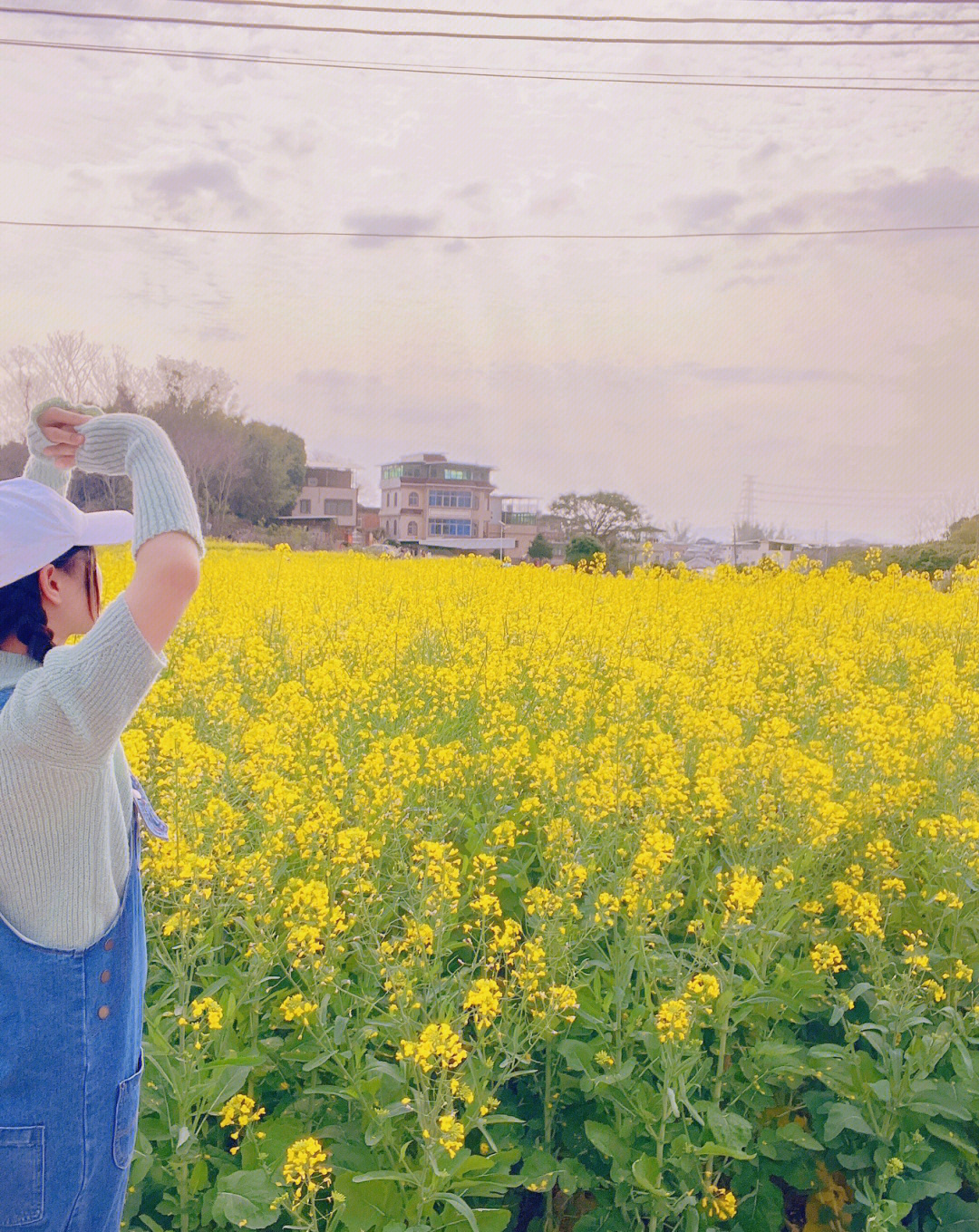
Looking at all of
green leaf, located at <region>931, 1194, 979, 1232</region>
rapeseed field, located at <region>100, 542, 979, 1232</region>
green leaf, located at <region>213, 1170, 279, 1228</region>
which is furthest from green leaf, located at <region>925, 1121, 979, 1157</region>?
green leaf, located at <region>213, 1170, 279, 1228</region>

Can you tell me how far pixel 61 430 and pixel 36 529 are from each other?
22 cm

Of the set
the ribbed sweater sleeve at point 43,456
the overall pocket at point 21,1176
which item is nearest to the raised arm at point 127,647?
the ribbed sweater sleeve at point 43,456

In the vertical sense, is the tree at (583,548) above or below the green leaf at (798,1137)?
above

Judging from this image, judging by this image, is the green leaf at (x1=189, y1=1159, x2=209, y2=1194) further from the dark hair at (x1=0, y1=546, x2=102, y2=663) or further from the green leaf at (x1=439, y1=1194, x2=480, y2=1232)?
the dark hair at (x1=0, y1=546, x2=102, y2=663)

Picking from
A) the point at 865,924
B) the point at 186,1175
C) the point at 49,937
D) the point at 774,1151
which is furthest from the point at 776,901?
the point at 49,937

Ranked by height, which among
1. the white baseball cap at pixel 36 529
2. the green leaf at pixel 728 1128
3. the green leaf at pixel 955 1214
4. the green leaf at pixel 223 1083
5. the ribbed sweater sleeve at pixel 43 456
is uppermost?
the ribbed sweater sleeve at pixel 43 456

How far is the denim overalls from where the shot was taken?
1218 millimetres

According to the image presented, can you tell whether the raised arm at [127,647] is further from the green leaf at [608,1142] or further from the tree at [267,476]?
the tree at [267,476]

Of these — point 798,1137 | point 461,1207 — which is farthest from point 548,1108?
point 798,1137

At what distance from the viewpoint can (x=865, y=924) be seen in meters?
2.67

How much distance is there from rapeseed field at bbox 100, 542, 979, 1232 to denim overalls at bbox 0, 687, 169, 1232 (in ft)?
1.91

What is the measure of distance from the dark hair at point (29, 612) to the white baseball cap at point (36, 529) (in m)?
0.03

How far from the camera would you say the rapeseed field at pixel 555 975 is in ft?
6.65

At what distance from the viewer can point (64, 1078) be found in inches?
49.3
